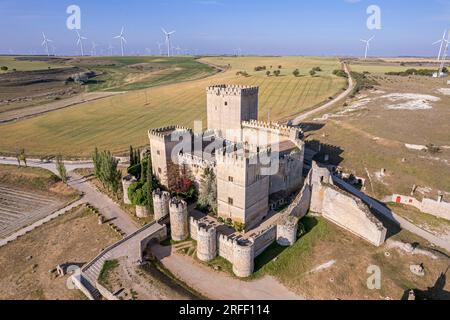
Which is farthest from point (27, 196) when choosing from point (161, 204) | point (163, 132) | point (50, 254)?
point (161, 204)

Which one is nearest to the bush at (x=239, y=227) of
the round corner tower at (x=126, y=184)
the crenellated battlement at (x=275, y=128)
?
the round corner tower at (x=126, y=184)

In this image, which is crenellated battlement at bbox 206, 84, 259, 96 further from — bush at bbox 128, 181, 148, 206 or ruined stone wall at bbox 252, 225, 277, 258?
ruined stone wall at bbox 252, 225, 277, 258

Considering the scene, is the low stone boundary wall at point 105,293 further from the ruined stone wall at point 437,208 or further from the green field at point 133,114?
the green field at point 133,114

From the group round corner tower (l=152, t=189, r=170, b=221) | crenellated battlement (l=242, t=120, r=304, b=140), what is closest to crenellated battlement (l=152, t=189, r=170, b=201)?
round corner tower (l=152, t=189, r=170, b=221)

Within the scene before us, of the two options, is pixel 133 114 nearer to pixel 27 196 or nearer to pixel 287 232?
pixel 27 196

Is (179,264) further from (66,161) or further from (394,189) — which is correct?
(66,161)
